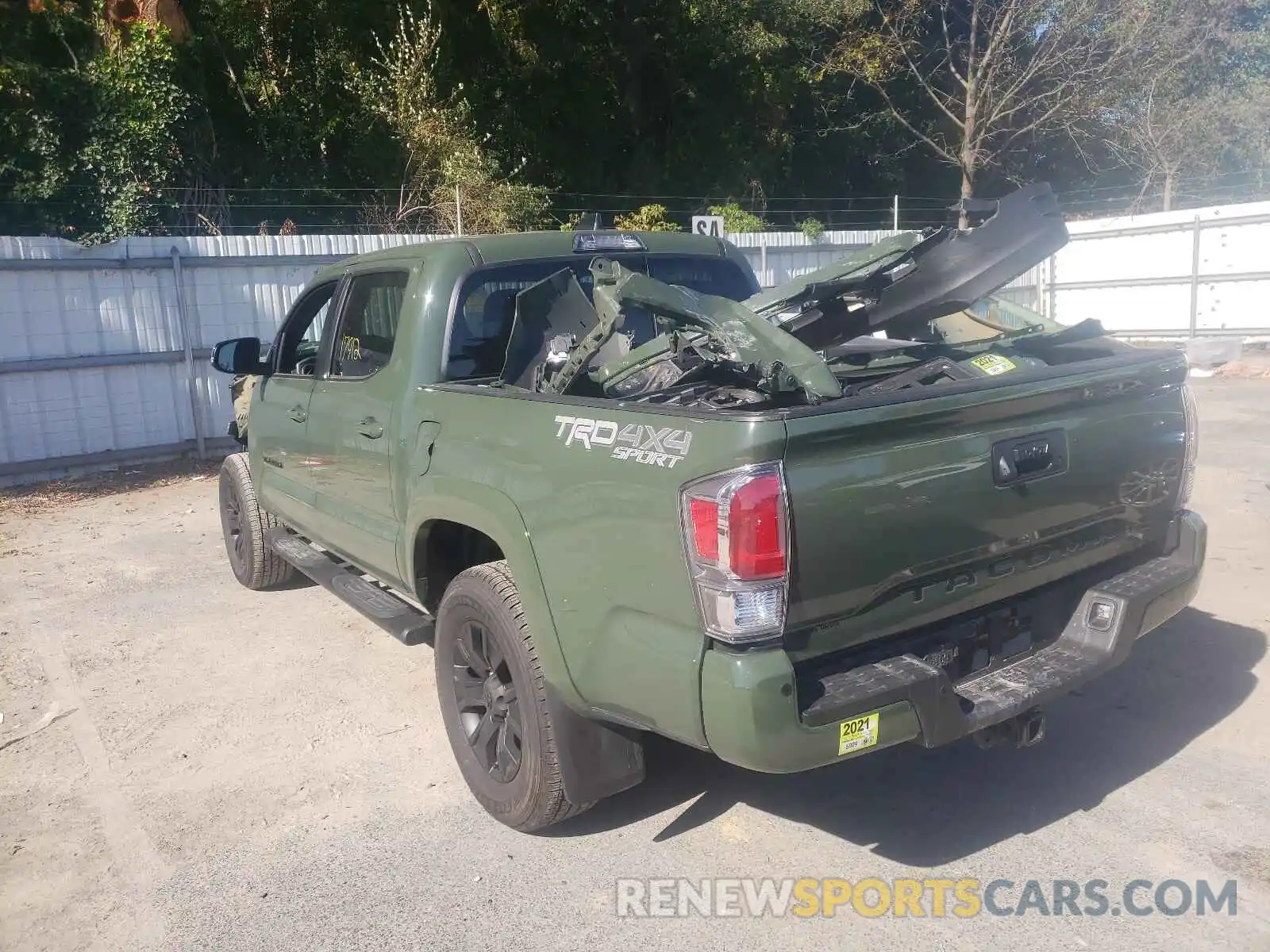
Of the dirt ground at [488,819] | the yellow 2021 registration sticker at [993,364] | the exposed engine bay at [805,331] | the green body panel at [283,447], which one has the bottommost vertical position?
the dirt ground at [488,819]

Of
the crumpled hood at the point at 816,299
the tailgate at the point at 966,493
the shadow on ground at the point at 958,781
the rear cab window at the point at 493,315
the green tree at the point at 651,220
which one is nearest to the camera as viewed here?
the tailgate at the point at 966,493

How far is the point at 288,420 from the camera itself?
5598mm

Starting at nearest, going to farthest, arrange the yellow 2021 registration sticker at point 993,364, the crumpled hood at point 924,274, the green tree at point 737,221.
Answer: the yellow 2021 registration sticker at point 993,364
the crumpled hood at point 924,274
the green tree at point 737,221

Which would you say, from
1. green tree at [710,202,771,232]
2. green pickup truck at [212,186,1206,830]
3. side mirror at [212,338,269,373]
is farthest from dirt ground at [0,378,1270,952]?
green tree at [710,202,771,232]

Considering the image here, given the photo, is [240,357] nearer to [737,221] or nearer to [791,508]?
[791,508]

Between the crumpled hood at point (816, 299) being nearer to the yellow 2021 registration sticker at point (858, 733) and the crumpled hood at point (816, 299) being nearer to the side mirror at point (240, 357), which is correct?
the yellow 2021 registration sticker at point (858, 733)

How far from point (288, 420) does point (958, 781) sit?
12.0 ft

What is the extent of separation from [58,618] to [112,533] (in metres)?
2.28

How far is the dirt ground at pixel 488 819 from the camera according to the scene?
327 cm

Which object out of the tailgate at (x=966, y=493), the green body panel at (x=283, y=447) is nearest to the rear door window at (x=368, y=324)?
the green body panel at (x=283, y=447)

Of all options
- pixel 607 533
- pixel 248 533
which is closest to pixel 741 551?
pixel 607 533

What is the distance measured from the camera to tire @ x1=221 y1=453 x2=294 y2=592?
21.5 feet

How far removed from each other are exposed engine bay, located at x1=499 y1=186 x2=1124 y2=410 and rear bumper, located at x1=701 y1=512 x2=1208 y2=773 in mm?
791

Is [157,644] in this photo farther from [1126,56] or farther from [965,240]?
[1126,56]
